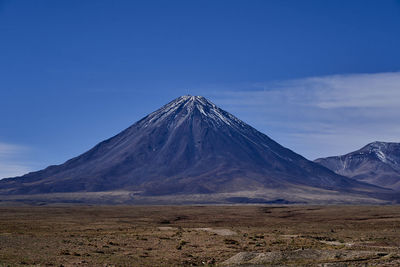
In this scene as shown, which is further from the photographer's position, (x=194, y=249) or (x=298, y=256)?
(x=194, y=249)

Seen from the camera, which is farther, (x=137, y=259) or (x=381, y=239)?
(x=381, y=239)

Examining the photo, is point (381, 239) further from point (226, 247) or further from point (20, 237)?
point (20, 237)

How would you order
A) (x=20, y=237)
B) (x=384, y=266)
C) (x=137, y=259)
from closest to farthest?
(x=384, y=266)
(x=137, y=259)
(x=20, y=237)

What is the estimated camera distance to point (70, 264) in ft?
119

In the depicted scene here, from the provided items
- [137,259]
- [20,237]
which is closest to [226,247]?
[137,259]

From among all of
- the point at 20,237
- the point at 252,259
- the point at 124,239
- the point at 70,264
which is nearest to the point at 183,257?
the point at 252,259

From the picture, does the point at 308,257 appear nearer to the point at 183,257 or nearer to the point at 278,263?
the point at 278,263

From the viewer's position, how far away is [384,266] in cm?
3312

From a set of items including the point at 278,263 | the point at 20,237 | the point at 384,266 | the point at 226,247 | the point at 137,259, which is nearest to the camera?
the point at 384,266

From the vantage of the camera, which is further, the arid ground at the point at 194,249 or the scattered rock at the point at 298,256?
the arid ground at the point at 194,249

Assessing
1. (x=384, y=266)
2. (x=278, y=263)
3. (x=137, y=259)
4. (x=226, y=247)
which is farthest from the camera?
(x=226, y=247)

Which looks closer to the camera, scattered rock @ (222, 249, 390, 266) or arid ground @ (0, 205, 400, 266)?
scattered rock @ (222, 249, 390, 266)

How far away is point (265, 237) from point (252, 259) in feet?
57.4

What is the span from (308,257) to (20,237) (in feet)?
91.0
